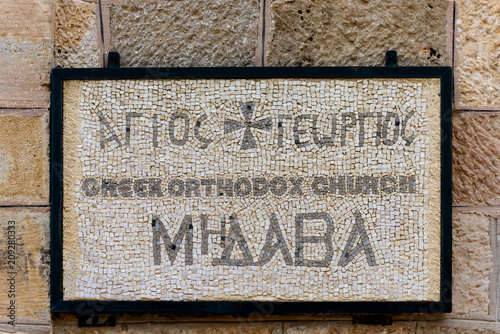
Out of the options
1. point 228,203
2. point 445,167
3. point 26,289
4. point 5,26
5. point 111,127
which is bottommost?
point 26,289

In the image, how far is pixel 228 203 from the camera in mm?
1263

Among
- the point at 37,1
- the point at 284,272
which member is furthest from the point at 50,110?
the point at 284,272

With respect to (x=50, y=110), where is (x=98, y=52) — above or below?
above

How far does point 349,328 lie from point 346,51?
0.81 meters

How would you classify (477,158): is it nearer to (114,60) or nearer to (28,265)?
(114,60)

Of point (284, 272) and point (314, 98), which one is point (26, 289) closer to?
point (284, 272)

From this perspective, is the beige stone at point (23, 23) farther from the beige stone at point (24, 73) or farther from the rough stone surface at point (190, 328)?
the rough stone surface at point (190, 328)

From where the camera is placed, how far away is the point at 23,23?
129cm

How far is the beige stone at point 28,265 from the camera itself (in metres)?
1.29

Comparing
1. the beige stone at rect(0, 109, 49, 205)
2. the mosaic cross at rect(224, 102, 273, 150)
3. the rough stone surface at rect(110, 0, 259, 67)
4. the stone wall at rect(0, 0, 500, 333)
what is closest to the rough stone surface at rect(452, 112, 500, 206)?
the stone wall at rect(0, 0, 500, 333)

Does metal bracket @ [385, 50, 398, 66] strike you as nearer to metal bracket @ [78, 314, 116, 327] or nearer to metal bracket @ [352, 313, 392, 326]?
metal bracket @ [352, 313, 392, 326]

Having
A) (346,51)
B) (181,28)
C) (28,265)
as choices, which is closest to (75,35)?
(181,28)

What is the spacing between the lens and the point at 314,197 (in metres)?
1.26

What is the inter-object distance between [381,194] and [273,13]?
0.61 meters
